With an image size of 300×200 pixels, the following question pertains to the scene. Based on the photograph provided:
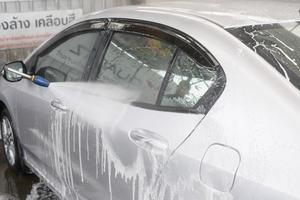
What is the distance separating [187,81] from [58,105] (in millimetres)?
1092

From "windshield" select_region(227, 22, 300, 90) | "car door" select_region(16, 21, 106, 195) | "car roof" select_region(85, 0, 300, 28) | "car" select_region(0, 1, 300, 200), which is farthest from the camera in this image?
"car door" select_region(16, 21, 106, 195)

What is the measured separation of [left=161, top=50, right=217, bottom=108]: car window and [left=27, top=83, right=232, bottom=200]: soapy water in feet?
0.84

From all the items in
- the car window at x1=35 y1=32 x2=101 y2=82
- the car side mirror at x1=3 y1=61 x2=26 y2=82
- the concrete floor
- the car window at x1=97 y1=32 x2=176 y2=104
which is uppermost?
the car window at x1=97 y1=32 x2=176 y2=104

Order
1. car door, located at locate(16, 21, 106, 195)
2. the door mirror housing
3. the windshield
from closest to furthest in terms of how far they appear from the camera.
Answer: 1. the windshield
2. car door, located at locate(16, 21, 106, 195)
3. the door mirror housing

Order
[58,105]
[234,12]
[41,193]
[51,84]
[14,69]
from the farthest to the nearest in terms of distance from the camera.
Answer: [41,193]
[14,69]
[51,84]
[58,105]
[234,12]

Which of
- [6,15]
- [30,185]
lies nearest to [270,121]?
[30,185]

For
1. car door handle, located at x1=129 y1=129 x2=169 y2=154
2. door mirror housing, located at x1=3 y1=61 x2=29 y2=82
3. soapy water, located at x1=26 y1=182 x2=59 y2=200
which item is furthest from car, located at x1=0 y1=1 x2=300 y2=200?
soapy water, located at x1=26 y1=182 x2=59 y2=200

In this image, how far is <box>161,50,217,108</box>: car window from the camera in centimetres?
202

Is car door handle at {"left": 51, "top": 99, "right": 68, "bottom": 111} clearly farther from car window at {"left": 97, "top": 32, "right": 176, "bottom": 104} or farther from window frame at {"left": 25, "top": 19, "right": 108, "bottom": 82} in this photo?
car window at {"left": 97, "top": 32, "right": 176, "bottom": 104}

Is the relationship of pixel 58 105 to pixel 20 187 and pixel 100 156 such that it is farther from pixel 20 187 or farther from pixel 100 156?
pixel 20 187

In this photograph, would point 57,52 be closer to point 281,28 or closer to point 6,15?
point 281,28

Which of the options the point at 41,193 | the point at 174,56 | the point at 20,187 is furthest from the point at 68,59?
the point at 20,187

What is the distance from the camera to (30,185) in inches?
157

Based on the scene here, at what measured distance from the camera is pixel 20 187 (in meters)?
3.99
